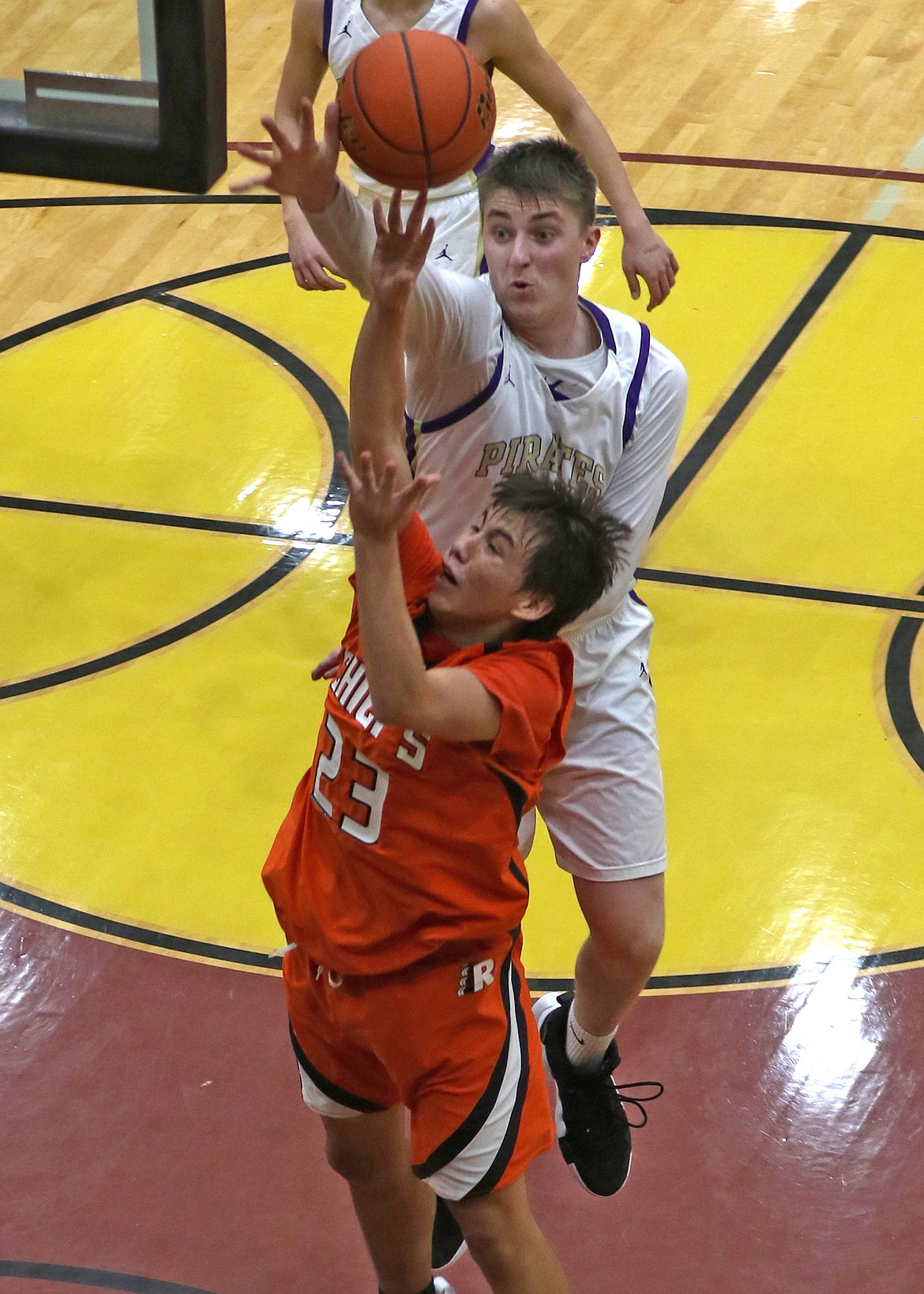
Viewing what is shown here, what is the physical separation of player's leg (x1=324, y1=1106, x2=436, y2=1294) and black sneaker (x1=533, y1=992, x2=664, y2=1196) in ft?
1.51

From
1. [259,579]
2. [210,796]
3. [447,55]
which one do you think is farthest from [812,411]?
[447,55]

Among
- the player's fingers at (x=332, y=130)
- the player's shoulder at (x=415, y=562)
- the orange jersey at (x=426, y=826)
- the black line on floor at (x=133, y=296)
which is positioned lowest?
the black line on floor at (x=133, y=296)

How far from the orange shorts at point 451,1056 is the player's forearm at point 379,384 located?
813 millimetres

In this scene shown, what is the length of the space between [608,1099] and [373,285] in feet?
5.97

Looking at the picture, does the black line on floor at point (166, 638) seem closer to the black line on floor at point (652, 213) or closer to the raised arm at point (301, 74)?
the raised arm at point (301, 74)

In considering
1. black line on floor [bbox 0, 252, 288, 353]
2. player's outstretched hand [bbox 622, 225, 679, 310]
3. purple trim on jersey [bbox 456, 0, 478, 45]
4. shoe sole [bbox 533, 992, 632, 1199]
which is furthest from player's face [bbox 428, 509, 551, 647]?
black line on floor [bbox 0, 252, 288, 353]

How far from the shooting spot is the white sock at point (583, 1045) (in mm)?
3322

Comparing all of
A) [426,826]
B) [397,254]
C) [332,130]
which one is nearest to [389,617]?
[426,826]

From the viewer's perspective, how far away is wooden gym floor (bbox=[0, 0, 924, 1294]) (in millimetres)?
3268

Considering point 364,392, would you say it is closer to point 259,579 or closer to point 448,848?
point 448,848

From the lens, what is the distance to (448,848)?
2428mm

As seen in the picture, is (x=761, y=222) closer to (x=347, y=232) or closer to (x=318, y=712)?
(x=318, y=712)

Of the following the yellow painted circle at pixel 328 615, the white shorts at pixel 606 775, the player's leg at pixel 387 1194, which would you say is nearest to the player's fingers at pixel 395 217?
the white shorts at pixel 606 775

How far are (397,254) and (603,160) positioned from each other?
66.4 inches
